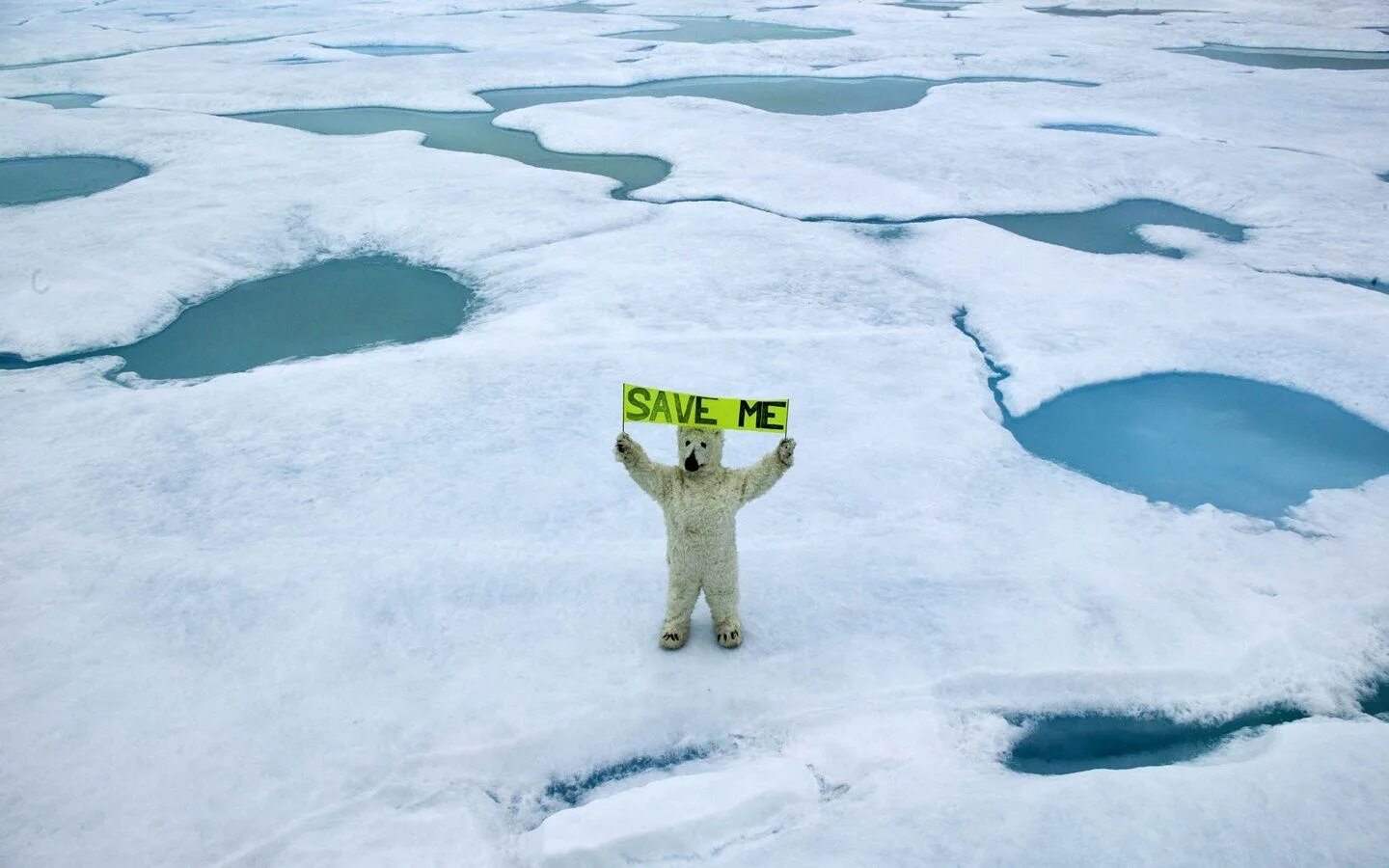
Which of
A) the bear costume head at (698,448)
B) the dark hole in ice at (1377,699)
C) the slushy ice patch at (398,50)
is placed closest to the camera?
the bear costume head at (698,448)

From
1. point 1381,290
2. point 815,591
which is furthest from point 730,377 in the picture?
point 1381,290

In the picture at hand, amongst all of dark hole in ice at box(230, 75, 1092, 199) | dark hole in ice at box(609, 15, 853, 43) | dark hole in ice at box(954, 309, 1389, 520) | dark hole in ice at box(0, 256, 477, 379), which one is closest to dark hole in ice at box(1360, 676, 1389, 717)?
dark hole in ice at box(954, 309, 1389, 520)

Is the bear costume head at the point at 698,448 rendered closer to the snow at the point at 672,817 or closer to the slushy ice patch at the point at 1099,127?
the snow at the point at 672,817

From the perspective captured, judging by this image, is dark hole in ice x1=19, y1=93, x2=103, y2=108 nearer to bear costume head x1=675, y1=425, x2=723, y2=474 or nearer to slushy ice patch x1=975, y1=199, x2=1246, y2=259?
slushy ice patch x1=975, y1=199, x2=1246, y2=259

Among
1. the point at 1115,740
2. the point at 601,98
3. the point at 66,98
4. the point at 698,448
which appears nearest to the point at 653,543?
the point at 698,448

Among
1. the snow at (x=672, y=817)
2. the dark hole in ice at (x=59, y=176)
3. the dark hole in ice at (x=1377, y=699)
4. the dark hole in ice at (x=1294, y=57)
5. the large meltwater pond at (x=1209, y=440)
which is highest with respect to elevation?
the dark hole in ice at (x=1294, y=57)

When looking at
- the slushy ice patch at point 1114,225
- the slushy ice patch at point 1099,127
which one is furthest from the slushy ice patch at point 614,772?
the slushy ice patch at point 1099,127
